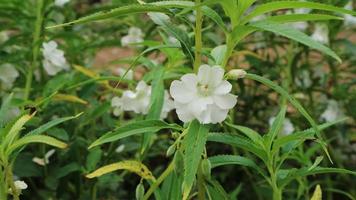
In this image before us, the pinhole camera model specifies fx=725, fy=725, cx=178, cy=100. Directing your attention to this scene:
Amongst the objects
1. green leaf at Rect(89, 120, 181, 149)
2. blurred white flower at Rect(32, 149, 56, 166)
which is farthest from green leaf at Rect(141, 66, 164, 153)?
blurred white flower at Rect(32, 149, 56, 166)

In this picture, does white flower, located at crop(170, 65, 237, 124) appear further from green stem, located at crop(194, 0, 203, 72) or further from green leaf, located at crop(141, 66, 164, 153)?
green leaf, located at crop(141, 66, 164, 153)

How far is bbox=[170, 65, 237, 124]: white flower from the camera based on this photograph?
4.25ft

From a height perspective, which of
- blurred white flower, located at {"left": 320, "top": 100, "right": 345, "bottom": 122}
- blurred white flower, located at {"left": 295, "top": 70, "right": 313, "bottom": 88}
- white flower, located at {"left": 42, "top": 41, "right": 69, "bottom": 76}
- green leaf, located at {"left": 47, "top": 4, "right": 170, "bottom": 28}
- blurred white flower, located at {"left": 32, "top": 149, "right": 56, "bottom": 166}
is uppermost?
green leaf, located at {"left": 47, "top": 4, "right": 170, "bottom": 28}

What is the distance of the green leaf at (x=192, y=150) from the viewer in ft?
4.00

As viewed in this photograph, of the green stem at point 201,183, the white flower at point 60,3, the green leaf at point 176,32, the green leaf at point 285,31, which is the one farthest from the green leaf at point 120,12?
the white flower at point 60,3

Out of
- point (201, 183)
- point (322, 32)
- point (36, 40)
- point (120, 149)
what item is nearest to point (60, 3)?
point (36, 40)

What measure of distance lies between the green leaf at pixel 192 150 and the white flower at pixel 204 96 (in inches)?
0.8

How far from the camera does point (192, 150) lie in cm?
125

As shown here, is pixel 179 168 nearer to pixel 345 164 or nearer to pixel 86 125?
pixel 86 125

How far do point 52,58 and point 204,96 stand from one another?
1035mm

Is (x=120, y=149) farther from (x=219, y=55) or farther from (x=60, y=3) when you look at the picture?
(x=219, y=55)

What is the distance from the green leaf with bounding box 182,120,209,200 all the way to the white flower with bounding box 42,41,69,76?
1.02 m

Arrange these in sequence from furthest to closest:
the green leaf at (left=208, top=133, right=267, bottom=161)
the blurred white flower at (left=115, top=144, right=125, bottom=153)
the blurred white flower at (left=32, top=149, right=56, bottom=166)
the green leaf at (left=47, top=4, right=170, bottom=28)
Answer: the blurred white flower at (left=115, top=144, right=125, bottom=153), the blurred white flower at (left=32, top=149, right=56, bottom=166), the green leaf at (left=208, top=133, right=267, bottom=161), the green leaf at (left=47, top=4, right=170, bottom=28)

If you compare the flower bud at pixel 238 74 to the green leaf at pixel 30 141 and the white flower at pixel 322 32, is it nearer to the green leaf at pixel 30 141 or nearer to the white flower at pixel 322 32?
the green leaf at pixel 30 141
